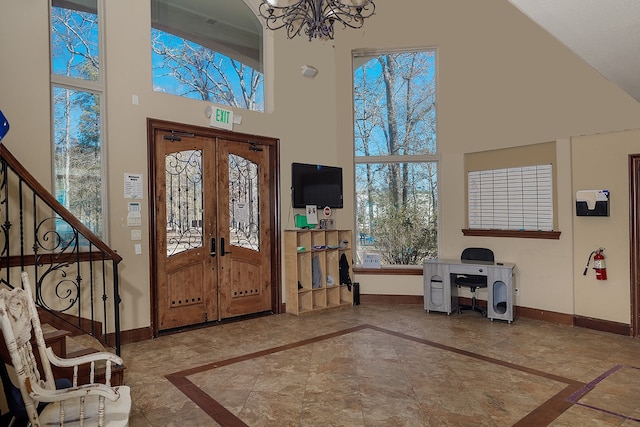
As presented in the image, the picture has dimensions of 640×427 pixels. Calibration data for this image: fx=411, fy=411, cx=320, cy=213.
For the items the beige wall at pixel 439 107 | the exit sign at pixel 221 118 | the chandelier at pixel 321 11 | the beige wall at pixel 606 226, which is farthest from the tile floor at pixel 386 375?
the chandelier at pixel 321 11

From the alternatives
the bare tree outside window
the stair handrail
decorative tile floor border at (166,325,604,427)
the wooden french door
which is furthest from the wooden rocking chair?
the bare tree outside window

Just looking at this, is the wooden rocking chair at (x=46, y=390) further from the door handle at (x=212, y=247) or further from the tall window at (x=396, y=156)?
the tall window at (x=396, y=156)

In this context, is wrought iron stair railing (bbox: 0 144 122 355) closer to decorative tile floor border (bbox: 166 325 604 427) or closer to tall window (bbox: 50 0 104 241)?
tall window (bbox: 50 0 104 241)

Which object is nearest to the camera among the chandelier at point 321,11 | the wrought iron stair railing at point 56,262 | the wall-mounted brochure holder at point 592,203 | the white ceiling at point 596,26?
the white ceiling at point 596,26

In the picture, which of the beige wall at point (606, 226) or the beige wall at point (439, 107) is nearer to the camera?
the beige wall at point (439, 107)

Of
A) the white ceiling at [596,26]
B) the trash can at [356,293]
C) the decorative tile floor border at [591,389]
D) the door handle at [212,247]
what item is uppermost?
the white ceiling at [596,26]

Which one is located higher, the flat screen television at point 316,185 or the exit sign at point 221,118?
the exit sign at point 221,118

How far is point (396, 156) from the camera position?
6414mm

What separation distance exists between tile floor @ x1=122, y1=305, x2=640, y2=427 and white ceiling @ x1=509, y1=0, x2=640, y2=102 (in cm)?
244

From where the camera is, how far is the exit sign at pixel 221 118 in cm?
518

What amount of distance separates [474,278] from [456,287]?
1.46ft

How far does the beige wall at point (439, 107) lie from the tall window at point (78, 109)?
0.16m

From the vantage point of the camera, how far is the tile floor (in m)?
2.88

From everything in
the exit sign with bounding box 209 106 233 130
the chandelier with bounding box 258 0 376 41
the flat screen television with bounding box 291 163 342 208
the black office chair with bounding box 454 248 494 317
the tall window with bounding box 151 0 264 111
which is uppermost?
the tall window with bounding box 151 0 264 111
